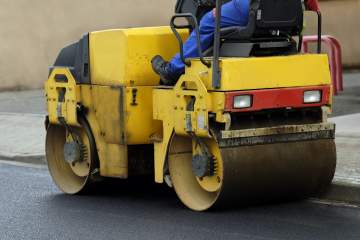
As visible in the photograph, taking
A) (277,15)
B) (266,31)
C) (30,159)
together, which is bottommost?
(30,159)

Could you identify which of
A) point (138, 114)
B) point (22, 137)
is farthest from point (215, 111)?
point (22, 137)

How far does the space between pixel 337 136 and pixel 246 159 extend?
356 centimetres

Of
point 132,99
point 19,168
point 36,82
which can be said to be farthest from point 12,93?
point 132,99

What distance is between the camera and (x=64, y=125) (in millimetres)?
9055

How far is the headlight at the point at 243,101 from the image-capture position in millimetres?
7363

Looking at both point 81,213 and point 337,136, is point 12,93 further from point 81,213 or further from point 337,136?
point 81,213

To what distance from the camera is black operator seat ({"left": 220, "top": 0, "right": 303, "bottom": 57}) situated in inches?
300

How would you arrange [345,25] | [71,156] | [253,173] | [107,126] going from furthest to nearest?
1. [345,25]
2. [71,156]
3. [107,126]
4. [253,173]

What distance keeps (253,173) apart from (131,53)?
5.25 ft

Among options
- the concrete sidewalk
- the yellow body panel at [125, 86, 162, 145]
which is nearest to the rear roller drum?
the yellow body panel at [125, 86, 162, 145]

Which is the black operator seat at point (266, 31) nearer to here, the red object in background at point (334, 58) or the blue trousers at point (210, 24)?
the blue trousers at point (210, 24)

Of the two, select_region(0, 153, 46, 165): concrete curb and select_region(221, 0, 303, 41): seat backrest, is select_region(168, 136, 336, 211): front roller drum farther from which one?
select_region(0, 153, 46, 165): concrete curb

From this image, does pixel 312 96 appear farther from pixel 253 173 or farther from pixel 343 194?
pixel 343 194

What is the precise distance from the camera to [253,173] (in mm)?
7484
